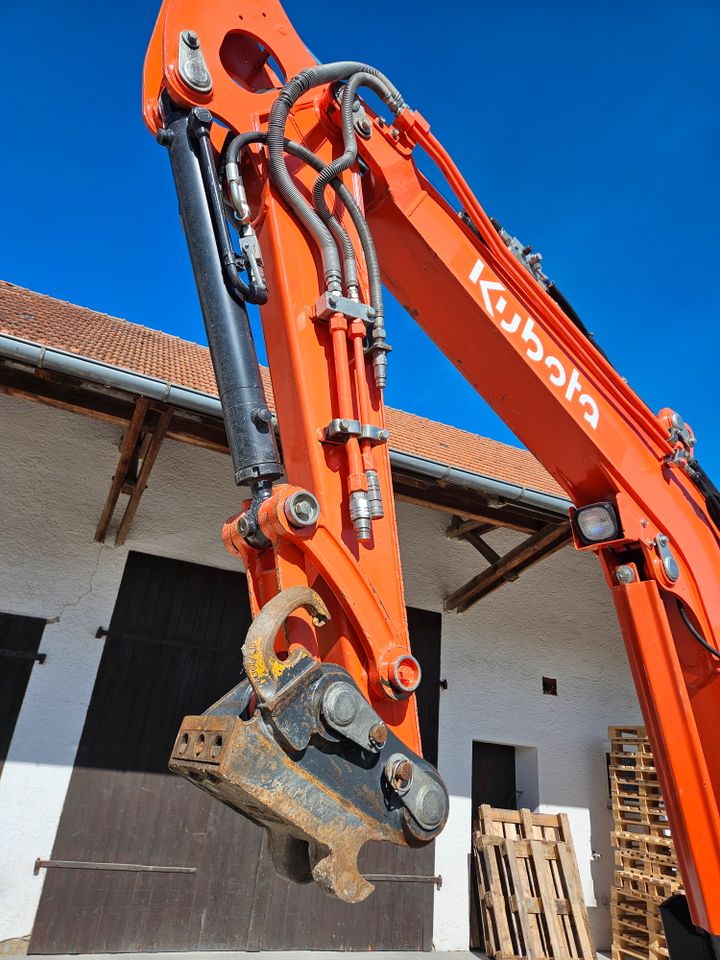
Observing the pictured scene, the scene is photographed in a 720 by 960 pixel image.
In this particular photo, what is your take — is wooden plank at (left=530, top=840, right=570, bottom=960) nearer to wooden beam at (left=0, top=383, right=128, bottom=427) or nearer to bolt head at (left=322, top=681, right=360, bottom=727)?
wooden beam at (left=0, top=383, right=128, bottom=427)

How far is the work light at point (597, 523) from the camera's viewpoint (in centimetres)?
261

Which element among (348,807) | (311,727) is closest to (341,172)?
(311,727)

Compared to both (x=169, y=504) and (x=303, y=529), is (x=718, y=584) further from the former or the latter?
(x=169, y=504)

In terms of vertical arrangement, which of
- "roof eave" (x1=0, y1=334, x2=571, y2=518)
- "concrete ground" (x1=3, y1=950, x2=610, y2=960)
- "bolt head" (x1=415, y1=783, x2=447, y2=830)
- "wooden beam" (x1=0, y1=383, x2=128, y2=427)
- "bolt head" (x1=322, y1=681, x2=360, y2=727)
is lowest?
"concrete ground" (x1=3, y1=950, x2=610, y2=960)

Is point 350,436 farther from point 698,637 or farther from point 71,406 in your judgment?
point 71,406

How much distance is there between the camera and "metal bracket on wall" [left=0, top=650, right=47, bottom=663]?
5188 mm

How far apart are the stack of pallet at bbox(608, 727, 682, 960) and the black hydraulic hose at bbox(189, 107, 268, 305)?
5967 millimetres

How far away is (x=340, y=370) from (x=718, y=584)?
1.93m

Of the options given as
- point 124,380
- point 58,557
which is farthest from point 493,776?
point 124,380

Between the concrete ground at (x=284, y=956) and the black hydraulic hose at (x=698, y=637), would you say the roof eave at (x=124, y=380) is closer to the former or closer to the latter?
the black hydraulic hose at (x=698, y=637)

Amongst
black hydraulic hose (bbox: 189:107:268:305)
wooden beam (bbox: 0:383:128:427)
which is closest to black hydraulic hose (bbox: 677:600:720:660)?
black hydraulic hose (bbox: 189:107:268:305)

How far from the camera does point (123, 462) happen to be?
5.01m

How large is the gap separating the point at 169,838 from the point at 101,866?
531 millimetres

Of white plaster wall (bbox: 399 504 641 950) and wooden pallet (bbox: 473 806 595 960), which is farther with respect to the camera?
white plaster wall (bbox: 399 504 641 950)
